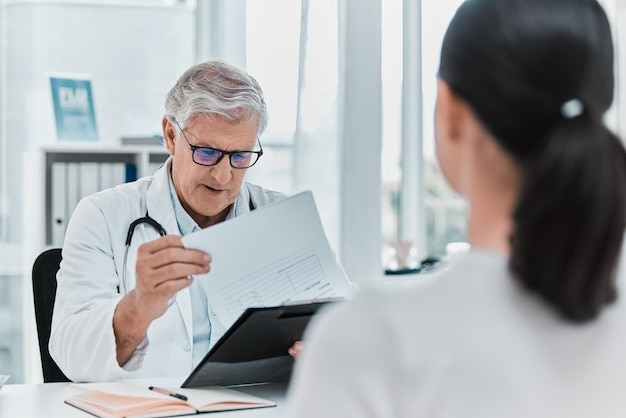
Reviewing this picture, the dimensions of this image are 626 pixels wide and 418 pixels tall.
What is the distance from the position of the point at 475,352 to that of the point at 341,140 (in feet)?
6.21

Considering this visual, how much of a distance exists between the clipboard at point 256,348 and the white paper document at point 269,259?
0.09m

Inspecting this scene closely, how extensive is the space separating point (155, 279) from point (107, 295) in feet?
1.20

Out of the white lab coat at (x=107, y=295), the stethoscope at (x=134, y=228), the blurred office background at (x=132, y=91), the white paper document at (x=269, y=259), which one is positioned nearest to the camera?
the white paper document at (x=269, y=259)

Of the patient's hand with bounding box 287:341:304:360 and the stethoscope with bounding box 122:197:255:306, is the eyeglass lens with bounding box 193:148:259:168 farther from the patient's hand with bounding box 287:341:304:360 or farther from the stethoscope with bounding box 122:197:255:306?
the patient's hand with bounding box 287:341:304:360

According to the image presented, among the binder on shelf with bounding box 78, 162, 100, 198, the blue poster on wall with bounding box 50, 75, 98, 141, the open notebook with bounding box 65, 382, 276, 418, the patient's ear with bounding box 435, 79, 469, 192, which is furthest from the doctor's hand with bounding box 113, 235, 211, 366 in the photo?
the blue poster on wall with bounding box 50, 75, 98, 141

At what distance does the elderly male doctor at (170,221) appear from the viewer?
69.6 inches

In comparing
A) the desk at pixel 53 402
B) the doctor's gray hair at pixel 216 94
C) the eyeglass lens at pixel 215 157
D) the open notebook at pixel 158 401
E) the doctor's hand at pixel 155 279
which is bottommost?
the desk at pixel 53 402

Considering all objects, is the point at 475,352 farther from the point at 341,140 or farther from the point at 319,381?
the point at 341,140

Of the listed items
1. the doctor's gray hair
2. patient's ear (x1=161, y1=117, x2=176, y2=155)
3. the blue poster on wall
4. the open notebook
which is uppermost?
the blue poster on wall

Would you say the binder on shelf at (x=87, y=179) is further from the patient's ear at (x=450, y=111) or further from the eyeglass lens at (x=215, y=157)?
the patient's ear at (x=450, y=111)

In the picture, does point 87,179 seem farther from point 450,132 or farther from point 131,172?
point 450,132

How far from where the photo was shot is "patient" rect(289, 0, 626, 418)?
64cm

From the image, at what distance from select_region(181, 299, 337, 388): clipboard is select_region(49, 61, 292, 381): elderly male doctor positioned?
241 millimetres

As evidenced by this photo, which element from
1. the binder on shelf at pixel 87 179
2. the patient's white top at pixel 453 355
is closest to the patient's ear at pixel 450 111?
the patient's white top at pixel 453 355
